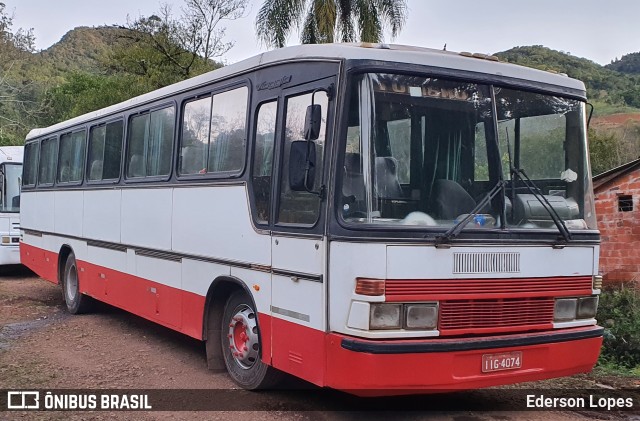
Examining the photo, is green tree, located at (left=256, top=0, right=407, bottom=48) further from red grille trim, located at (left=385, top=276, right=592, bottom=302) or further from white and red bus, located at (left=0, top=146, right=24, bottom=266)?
red grille trim, located at (left=385, top=276, right=592, bottom=302)

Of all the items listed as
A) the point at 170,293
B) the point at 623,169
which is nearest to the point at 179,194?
the point at 170,293

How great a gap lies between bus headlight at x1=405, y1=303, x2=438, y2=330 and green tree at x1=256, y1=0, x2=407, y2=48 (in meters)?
15.2

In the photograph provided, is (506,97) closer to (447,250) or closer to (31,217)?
(447,250)

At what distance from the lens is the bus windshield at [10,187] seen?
1700 cm

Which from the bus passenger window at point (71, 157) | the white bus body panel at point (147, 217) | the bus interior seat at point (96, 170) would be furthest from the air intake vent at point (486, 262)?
the bus passenger window at point (71, 157)

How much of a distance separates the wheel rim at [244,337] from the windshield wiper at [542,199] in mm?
2617

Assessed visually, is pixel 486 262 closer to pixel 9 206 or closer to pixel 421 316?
pixel 421 316

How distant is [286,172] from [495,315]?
203cm

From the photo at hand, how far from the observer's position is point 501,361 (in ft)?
18.0

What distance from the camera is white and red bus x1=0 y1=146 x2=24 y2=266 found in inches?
659

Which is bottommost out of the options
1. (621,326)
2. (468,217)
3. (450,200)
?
(621,326)

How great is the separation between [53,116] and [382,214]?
121ft

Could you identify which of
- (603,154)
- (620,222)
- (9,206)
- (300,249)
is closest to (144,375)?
(300,249)

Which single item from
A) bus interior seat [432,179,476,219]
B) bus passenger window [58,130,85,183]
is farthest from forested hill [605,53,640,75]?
bus interior seat [432,179,476,219]
